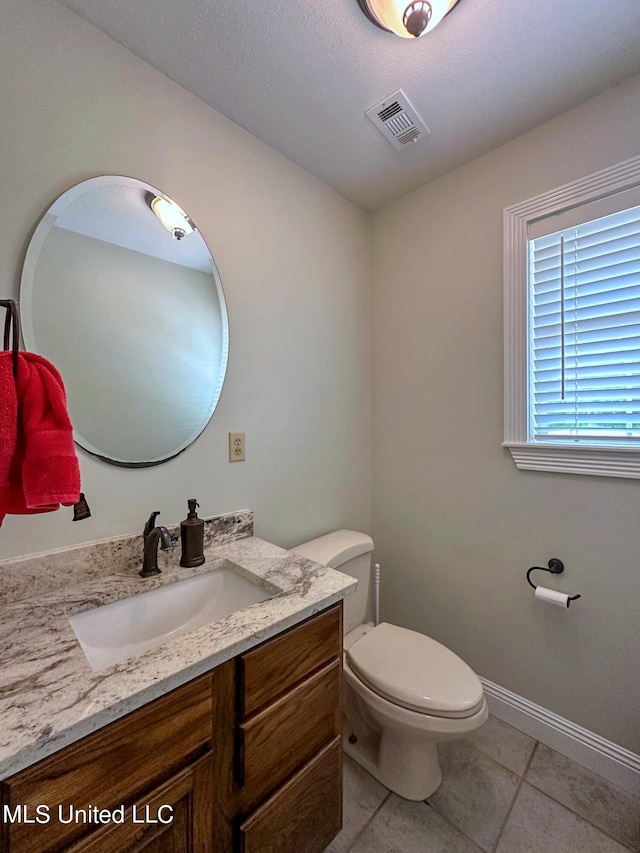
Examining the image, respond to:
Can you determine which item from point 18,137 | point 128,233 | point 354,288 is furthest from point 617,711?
point 18,137

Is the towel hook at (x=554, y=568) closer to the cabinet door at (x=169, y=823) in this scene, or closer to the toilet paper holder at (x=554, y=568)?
the toilet paper holder at (x=554, y=568)

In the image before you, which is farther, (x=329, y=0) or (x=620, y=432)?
(x=620, y=432)

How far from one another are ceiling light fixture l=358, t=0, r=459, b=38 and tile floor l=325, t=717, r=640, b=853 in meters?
2.44

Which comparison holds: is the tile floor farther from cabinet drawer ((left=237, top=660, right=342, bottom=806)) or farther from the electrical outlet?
the electrical outlet

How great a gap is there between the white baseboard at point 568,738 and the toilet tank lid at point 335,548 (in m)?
0.84

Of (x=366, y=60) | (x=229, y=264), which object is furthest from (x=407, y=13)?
(x=229, y=264)

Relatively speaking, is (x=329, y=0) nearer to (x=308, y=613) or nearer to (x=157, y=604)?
(x=308, y=613)

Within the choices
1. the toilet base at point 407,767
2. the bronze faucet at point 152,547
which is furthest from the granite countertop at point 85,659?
the toilet base at point 407,767

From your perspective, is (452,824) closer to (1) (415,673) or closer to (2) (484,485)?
(1) (415,673)

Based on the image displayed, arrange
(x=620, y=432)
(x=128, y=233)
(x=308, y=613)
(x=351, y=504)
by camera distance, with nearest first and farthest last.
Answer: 1. (x=308, y=613)
2. (x=128, y=233)
3. (x=620, y=432)
4. (x=351, y=504)

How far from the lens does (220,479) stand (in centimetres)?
135

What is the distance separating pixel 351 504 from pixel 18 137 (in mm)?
1809

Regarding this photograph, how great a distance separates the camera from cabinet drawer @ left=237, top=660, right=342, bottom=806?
2.64ft

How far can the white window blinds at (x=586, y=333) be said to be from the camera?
127 centimetres
